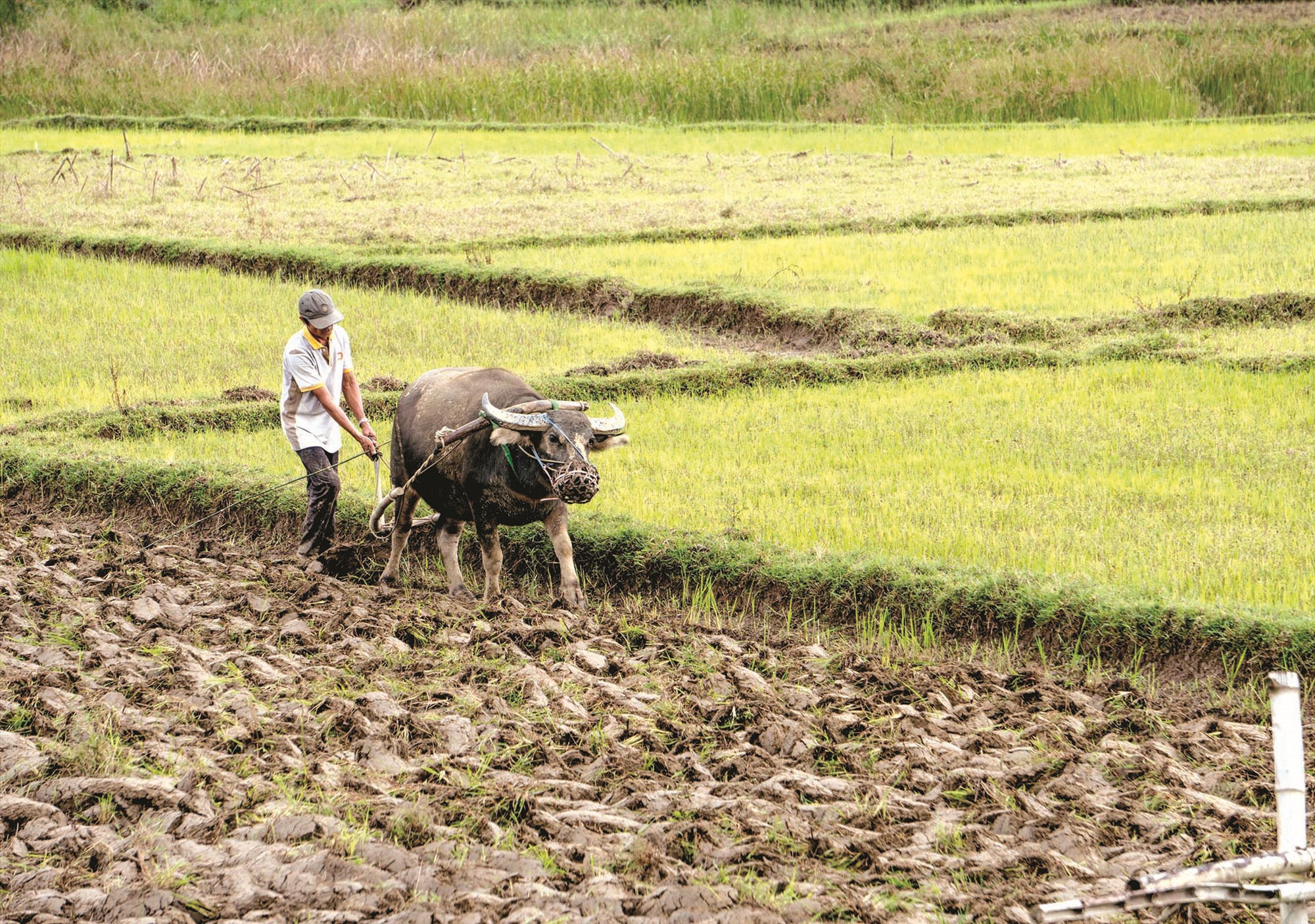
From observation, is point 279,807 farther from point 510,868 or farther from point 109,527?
point 109,527

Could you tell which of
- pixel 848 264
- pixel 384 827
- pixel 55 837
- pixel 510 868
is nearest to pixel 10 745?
pixel 55 837

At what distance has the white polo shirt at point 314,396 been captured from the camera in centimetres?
766

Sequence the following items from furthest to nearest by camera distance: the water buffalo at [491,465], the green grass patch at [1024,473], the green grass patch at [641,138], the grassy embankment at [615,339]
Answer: the green grass patch at [641,138] < the grassy embankment at [615,339] < the green grass patch at [1024,473] < the water buffalo at [491,465]

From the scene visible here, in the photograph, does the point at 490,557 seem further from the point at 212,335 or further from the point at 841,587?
the point at 212,335

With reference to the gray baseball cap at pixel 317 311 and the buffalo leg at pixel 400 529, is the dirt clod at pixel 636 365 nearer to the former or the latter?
the buffalo leg at pixel 400 529

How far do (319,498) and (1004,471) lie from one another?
3952 mm

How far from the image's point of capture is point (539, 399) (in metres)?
7.26

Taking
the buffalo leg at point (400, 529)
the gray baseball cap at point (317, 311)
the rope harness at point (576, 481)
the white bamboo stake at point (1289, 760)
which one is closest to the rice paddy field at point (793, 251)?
the buffalo leg at point (400, 529)

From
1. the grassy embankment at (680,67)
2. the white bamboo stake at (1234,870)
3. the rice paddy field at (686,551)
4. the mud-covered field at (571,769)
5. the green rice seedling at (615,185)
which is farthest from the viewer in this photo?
the grassy embankment at (680,67)

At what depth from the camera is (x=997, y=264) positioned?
573 inches

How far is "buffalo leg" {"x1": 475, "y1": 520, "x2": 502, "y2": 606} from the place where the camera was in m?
7.36

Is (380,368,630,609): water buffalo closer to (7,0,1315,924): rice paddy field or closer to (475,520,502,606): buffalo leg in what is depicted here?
(475,520,502,606): buffalo leg

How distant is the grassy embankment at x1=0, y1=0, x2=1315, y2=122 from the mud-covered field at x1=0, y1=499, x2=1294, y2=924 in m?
20.9

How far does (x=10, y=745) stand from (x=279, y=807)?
1150 mm
